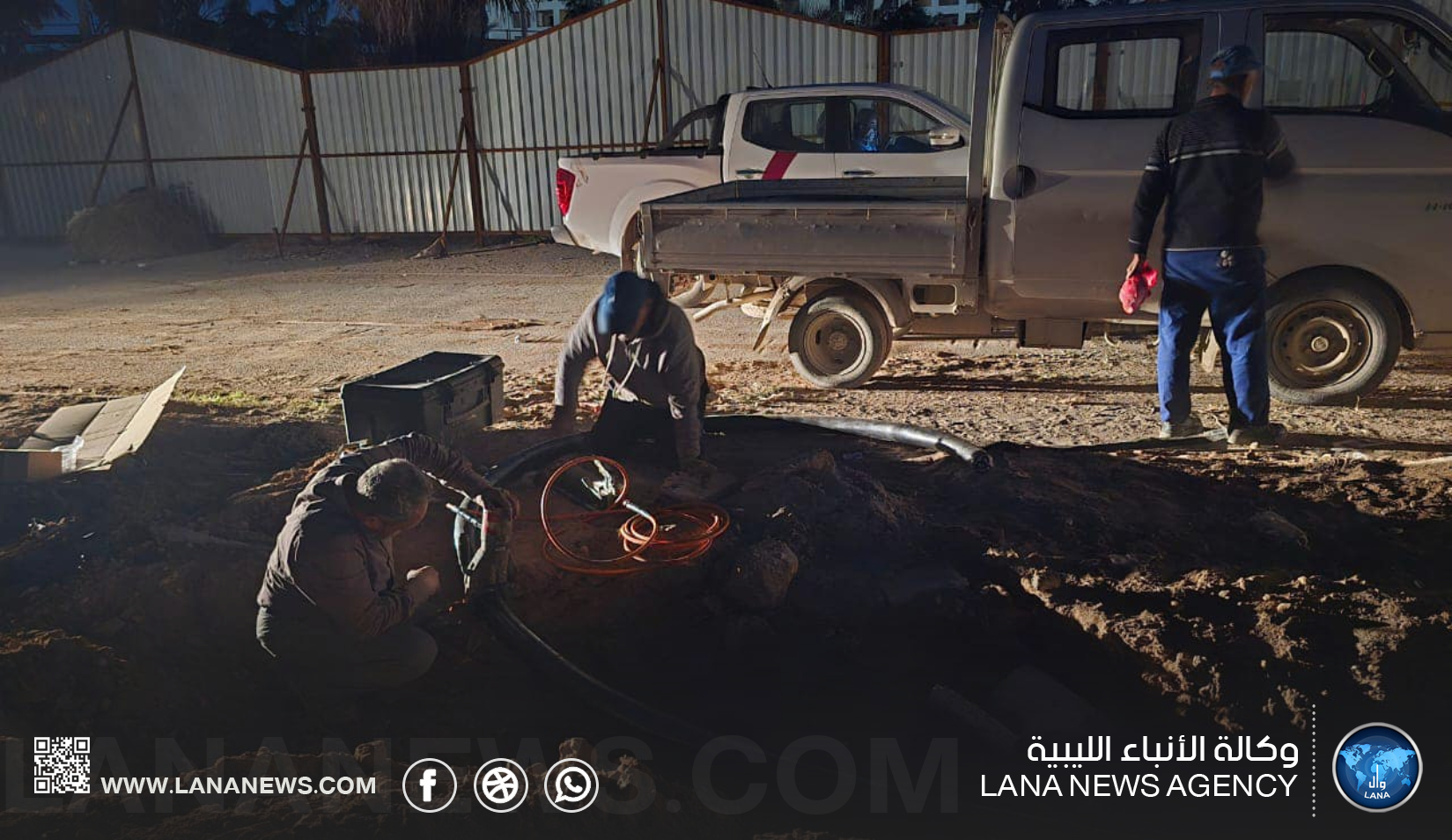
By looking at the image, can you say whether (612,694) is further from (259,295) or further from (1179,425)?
(259,295)

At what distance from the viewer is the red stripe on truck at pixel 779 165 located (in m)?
8.77

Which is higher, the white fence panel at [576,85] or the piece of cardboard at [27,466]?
the white fence panel at [576,85]

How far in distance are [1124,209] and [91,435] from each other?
20.8 feet

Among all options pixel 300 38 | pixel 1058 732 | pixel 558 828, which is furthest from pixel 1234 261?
pixel 300 38

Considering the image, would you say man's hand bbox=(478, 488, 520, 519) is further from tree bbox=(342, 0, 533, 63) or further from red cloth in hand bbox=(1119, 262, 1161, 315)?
tree bbox=(342, 0, 533, 63)

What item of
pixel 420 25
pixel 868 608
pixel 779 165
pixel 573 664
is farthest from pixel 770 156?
pixel 420 25

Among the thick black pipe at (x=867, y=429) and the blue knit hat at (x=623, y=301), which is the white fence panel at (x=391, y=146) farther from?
the blue knit hat at (x=623, y=301)

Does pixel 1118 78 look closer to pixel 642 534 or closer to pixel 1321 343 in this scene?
pixel 1321 343

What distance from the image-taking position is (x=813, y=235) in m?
A: 6.05

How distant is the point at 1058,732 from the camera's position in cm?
314

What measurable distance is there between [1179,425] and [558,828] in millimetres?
4140

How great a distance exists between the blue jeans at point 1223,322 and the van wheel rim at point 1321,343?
0.79 meters

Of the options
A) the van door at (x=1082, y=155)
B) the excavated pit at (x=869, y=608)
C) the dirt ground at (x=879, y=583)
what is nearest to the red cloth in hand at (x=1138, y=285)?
the van door at (x=1082, y=155)

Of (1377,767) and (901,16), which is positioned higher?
(901,16)
